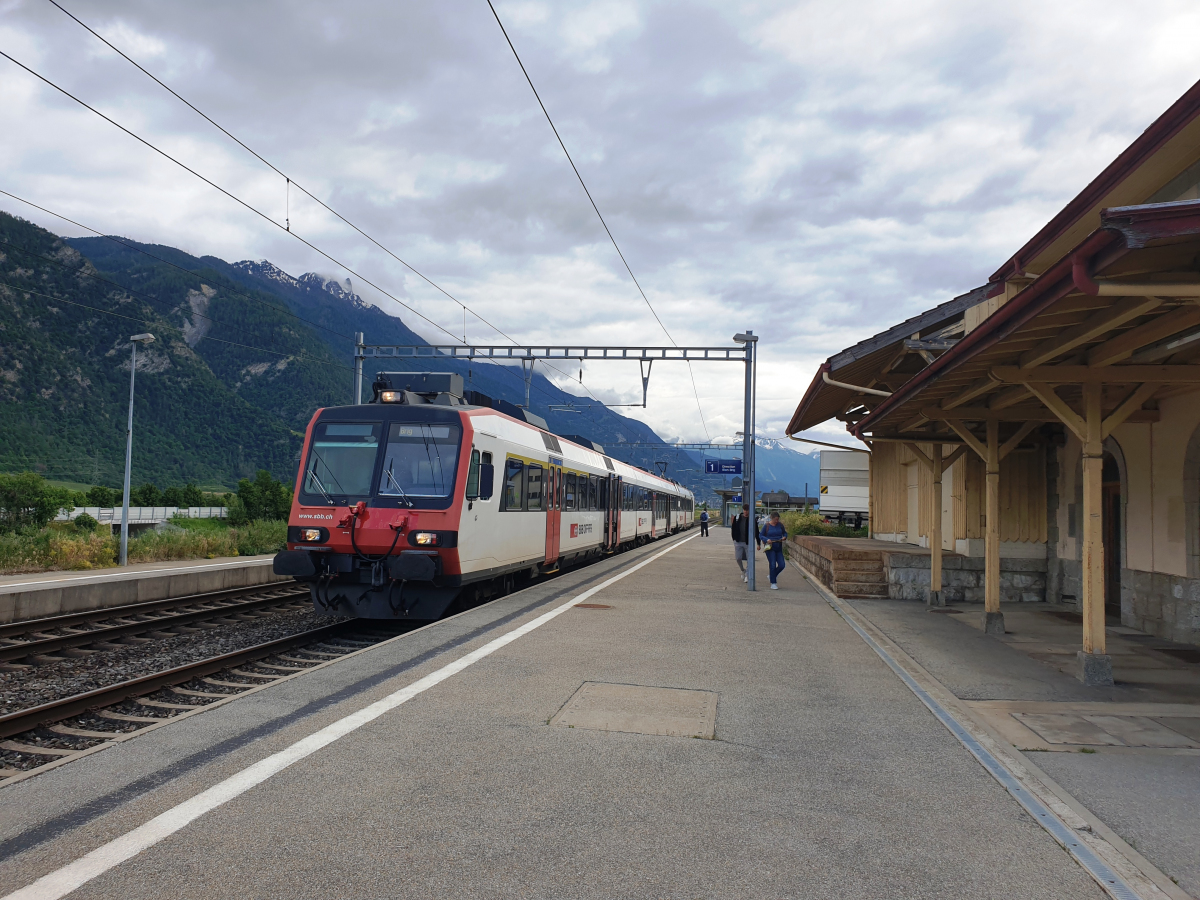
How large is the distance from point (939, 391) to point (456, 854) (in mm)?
8546

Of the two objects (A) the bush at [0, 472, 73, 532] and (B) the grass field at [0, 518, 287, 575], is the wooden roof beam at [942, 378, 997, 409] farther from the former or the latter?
(A) the bush at [0, 472, 73, 532]

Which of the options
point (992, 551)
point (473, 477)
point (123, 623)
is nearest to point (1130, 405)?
point (992, 551)

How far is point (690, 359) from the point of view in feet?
72.9

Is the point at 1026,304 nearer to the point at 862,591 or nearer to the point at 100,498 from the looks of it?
the point at 862,591

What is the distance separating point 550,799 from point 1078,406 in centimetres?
Result: 1040

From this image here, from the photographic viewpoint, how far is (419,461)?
→ 10805mm

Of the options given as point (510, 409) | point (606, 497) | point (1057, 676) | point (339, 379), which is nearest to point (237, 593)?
point (510, 409)

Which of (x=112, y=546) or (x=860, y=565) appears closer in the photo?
(x=860, y=565)

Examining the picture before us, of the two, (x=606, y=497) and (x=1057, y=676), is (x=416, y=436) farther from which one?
(x=606, y=497)

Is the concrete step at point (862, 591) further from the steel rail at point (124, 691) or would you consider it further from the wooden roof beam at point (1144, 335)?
the steel rail at point (124, 691)

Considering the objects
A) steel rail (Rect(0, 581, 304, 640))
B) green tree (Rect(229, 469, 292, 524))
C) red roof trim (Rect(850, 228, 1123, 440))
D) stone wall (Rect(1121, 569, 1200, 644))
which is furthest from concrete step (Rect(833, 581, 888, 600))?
green tree (Rect(229, 469, 292, 524))

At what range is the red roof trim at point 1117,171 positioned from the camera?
23.5ft

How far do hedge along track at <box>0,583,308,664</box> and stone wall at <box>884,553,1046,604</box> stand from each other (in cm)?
1042

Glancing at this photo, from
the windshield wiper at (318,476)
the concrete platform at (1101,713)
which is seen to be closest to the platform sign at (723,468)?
the concrete platform at (1101,713)
